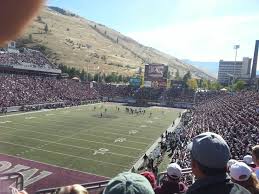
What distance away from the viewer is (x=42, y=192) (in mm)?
4043

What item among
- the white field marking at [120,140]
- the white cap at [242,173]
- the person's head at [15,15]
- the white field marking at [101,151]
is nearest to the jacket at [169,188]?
the white cap at [242,173]

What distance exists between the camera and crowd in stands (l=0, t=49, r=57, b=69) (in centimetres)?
6270

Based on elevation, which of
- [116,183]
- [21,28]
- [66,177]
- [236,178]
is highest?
[21,28]

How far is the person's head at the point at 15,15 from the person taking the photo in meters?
0.96

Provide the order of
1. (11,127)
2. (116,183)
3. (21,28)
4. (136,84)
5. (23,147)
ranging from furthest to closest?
(136,84)
(11,127)
(23,147)
(116,183)
(21,28)

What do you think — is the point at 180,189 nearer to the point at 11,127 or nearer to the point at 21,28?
the point at 21,28

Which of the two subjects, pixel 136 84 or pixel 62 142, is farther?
pixel 136 84

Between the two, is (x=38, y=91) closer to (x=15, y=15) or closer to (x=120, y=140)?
(x=120, y=140)

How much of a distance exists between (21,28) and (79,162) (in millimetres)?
21166

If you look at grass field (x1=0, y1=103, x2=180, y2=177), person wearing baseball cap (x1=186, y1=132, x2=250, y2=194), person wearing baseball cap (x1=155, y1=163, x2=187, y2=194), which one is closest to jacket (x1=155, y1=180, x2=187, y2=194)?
person wearing baseball cap (x1=155, y1=163, x2=187, y2=194)

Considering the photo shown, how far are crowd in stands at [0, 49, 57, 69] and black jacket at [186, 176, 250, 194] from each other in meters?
61.4

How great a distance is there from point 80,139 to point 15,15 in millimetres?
28184

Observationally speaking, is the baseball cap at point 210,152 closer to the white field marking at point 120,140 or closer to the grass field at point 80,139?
the grass field at point 80,139

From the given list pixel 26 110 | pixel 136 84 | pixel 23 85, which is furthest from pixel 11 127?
pixel 136 84
